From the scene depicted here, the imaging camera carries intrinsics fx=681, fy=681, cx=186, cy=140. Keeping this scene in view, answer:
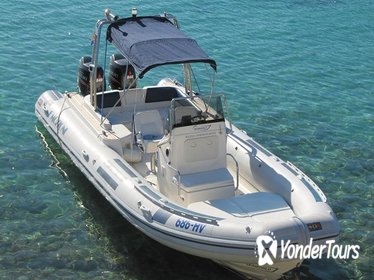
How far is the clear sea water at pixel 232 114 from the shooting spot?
1080 centimetres

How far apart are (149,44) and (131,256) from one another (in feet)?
11.8

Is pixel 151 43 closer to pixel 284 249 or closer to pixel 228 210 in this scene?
pixel 228 210

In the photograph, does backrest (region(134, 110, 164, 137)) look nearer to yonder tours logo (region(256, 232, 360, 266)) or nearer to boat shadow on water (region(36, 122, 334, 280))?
boat shadow on water (region(36, 122, 334, 280))

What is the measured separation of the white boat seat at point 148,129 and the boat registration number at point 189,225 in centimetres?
294

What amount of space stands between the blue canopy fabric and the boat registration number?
2.53 meters

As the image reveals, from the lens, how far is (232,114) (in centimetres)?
1605

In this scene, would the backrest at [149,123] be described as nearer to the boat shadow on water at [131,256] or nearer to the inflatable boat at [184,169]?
the inflatable boat at [184,169]

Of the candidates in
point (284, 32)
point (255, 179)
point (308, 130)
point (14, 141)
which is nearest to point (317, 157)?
point (308, 130)

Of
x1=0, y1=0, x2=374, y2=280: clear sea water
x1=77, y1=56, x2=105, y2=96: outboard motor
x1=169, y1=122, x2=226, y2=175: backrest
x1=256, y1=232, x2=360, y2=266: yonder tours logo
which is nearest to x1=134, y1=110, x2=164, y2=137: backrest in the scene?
x1=0, y1=0, x2=374, y2=280: clear sea water

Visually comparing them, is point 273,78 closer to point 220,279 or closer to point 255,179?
point 255,179

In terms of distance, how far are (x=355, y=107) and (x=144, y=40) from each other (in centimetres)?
706

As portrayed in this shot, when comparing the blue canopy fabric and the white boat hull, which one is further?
the blue canopy fabric

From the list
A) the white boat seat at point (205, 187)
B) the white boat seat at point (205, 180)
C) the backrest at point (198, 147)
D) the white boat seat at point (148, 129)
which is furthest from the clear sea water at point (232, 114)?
the backrest at point (198, 147)

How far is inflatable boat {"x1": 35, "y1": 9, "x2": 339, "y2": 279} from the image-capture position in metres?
9.64
